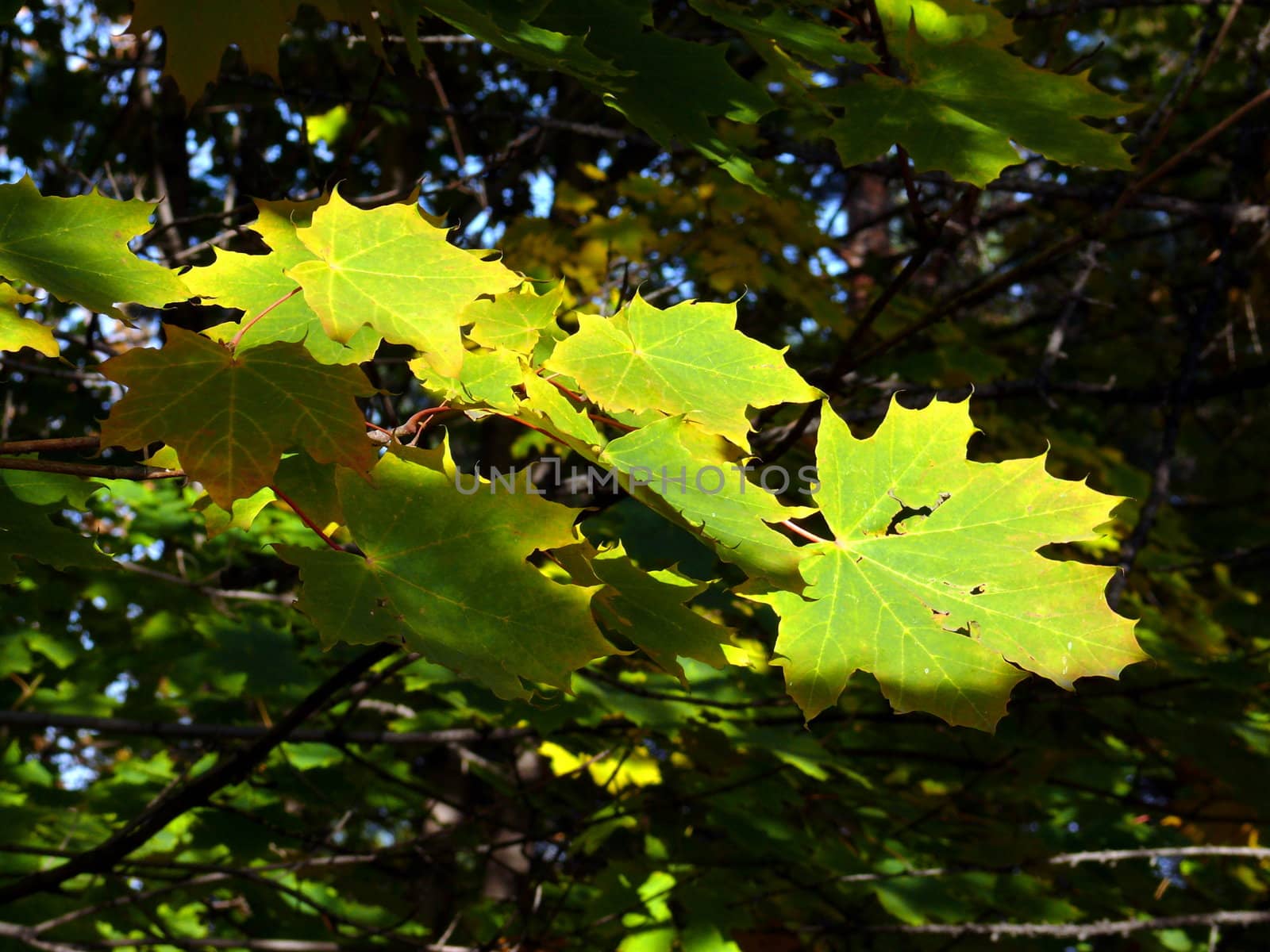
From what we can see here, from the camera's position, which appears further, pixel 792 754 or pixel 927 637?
pixel 792 754

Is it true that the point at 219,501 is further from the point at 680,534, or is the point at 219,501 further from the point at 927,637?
the point at 680,534

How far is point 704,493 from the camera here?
1.27 metres

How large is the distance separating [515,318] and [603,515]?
1.94 meters

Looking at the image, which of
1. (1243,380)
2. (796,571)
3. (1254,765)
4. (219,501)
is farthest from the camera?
(1254,765)

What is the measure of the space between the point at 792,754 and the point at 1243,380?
1875 millimetres

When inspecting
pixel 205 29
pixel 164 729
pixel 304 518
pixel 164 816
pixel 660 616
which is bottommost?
pixel 164 729

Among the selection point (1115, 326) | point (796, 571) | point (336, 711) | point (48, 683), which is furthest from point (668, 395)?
point (1115, 326)

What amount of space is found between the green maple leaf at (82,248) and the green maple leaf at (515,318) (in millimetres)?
388

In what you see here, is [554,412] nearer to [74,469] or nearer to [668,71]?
[74,469]

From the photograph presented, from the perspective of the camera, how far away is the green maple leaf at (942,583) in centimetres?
126

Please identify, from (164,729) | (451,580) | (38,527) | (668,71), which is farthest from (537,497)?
(164,729)

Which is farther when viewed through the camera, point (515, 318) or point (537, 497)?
point (515, 318)

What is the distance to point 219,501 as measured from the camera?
3.49 ft

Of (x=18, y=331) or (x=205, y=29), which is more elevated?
(x=205, y=29)
